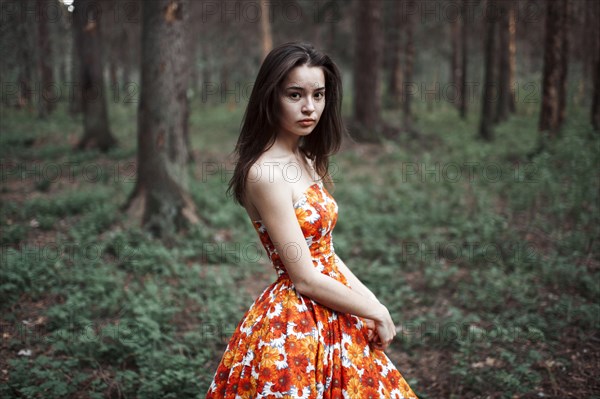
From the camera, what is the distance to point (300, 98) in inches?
80.4

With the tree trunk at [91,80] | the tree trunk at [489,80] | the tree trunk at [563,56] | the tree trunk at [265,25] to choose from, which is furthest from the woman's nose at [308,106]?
the tree trunk at [265,25]

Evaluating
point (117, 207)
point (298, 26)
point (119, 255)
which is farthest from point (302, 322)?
point (298, 26)

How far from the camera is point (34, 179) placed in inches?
368

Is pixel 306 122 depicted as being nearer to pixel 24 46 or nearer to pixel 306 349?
pixel 306 349

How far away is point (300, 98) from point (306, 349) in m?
1.08

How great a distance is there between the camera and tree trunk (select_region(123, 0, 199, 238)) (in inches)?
244

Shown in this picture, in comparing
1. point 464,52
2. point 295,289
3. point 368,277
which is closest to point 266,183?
point 295,289

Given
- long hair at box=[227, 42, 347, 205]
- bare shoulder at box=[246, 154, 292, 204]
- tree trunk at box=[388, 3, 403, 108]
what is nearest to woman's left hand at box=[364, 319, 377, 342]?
bare shoulder at box=[246, 154, 292, 204]

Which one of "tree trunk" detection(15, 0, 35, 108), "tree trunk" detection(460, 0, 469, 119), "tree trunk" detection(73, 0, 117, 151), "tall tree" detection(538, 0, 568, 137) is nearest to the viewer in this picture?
"tree trunk" detection(15, 0, 35, 108)

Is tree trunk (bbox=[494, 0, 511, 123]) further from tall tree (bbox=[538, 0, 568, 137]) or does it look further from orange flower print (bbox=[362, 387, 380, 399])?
orange flower print (bbox=[362, 387, 380, 399])

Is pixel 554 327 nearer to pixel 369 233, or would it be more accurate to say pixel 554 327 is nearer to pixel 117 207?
pixel 369 233

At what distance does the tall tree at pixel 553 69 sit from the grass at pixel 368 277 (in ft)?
3.16

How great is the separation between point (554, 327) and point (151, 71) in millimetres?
5596

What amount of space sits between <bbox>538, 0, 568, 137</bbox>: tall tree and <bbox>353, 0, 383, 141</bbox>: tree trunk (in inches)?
182
